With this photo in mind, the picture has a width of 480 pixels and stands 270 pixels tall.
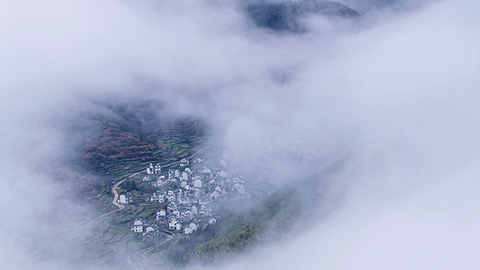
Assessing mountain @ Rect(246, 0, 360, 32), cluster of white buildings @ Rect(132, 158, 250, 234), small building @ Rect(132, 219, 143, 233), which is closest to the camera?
small building @ Rect(132, 219, 143, 233)

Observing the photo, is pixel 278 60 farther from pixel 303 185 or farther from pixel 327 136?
pixel 303 185

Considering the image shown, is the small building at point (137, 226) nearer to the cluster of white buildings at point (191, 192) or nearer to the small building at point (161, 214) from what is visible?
the cluster of white buildings at point (191, 192)

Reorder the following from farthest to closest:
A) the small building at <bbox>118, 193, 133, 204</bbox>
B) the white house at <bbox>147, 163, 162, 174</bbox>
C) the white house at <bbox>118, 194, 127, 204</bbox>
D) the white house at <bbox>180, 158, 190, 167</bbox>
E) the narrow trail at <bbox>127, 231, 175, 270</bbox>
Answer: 1. the white house at <bbox>180, 158, 190, 167</bbox>
2. the white house at <bbox>147, 163, 162, 174</bbox>
3. the small building at <bbox>118, 193, 133, 204</bbox>
4. the white house at <bbox>118, 194, 127, 204</bbox>
5. the narrow trail at <bbox>127, 231, 175, 270</bbox>

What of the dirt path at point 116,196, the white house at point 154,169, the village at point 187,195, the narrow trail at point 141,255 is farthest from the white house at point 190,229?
the white house at point 154,169

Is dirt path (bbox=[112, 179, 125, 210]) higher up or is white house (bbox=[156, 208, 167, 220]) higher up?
dirt path (bbox=[112, 179, 125, 210])

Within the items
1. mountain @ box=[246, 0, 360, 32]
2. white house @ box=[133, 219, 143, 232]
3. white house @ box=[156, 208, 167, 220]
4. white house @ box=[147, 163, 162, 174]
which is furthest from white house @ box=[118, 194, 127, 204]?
mountain @ box=[246, 0, 360, 32]

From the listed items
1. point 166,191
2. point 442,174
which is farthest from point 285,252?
point 166,191

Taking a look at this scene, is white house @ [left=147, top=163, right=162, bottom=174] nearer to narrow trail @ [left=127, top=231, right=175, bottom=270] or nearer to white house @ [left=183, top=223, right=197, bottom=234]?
white house @ [left=183, top=223, right=197, bottom=234]

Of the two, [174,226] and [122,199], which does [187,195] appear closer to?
[174,226]

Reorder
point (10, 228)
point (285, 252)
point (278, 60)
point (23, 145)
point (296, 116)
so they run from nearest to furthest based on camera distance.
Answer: point (285, 252) → point (10, 228) → point (23, 145) → point (296, 116) → point (278, 60)
